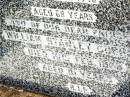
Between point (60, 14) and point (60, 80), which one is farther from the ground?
point (60, 14)

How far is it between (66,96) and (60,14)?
0.52m

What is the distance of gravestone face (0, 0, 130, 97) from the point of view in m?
1.45

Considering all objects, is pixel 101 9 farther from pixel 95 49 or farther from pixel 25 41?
pixel 25 41

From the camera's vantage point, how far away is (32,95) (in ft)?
5.83

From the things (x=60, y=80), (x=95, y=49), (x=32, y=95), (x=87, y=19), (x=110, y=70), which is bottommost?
(x=32, y=95)

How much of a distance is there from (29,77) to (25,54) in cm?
16

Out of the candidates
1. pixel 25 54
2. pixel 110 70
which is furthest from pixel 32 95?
pixel 110 70

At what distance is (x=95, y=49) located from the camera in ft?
5.08

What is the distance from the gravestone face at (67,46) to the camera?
1454 mm

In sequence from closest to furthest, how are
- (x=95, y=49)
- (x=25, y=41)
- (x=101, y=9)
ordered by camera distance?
1. (x=101, y=9)
2. (x=95, y=49)
3. (x=25, y=41)

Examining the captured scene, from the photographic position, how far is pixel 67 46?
160cm

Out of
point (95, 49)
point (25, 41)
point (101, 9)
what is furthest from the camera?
point (25, 41)

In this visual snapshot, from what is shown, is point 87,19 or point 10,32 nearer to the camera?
point 87,19

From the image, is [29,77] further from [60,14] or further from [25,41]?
[60,14]
